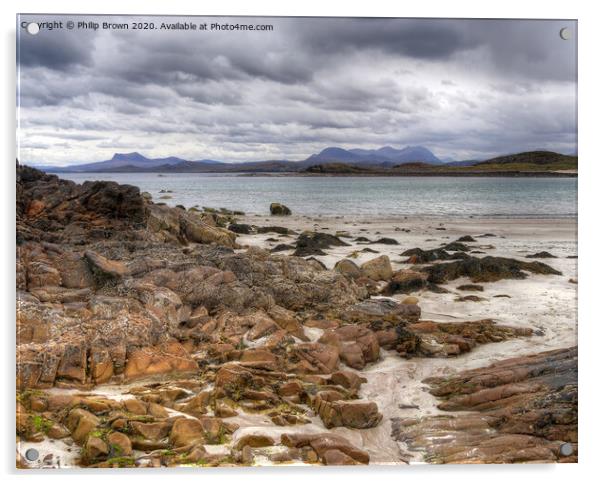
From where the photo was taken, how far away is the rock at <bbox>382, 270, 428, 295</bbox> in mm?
6535

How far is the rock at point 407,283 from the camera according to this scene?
654cm

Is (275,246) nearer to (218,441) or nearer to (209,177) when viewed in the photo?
(209,177)

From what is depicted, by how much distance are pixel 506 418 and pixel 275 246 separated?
10.0 ft

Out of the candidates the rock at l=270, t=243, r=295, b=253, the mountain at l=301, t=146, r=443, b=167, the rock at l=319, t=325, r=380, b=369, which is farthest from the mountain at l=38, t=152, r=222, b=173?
the rock at l=319, t=325, r=380, b=369

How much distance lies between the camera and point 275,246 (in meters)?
6.57

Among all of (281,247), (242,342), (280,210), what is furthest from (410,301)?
(242,342)

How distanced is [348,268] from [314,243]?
49cm

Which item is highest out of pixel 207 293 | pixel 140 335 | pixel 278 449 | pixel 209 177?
pixel 209 177

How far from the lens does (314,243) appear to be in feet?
21.6

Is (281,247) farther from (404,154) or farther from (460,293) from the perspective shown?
(460,293)

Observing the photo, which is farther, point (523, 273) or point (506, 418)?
point (523, 273)

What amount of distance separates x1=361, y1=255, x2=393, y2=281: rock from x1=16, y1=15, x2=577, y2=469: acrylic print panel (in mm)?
26

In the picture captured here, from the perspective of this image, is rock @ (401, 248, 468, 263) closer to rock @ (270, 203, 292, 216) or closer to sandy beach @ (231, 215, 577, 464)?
sandy beach @ (231, 215, 577, 464)

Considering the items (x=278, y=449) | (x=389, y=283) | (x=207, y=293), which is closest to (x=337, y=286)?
(x=389, y=283)
